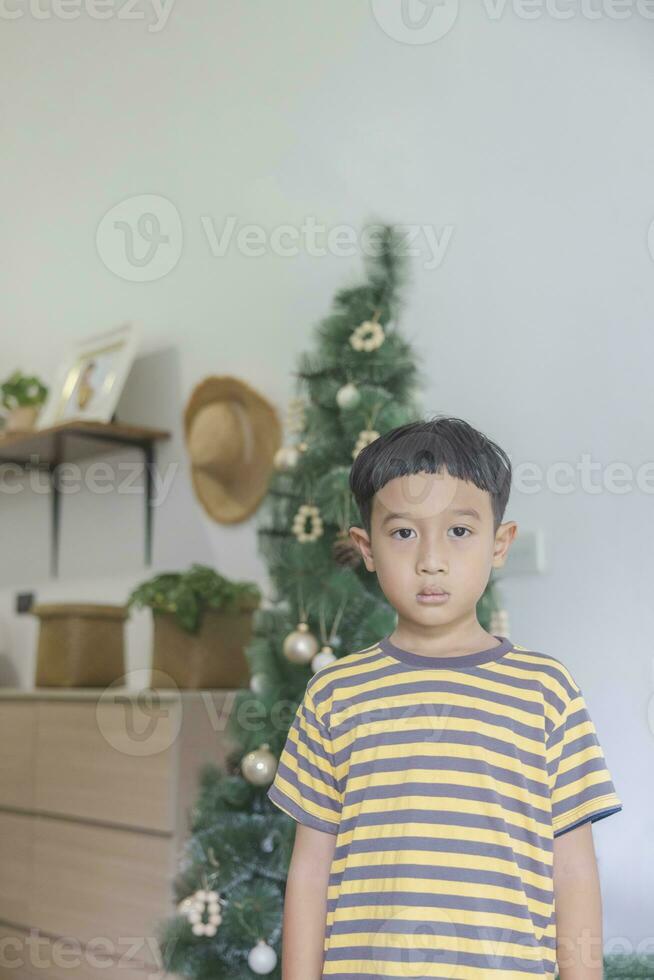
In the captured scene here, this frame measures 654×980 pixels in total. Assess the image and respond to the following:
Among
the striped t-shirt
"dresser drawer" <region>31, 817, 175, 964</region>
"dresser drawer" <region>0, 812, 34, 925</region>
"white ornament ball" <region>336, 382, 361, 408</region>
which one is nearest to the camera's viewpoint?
the striped t-shirt

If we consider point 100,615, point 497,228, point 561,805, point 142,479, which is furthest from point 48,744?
point 561,805

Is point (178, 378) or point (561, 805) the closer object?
point (561, 805)

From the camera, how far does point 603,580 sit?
2062 mm

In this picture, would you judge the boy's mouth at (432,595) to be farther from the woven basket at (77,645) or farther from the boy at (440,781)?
the woven basket at (77,645)

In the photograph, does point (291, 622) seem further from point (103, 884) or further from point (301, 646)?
point (103, 884)

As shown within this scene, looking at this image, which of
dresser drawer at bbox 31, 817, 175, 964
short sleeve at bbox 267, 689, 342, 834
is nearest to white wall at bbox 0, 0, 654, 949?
dresser drawer at bbox 31, 817, 175, 964

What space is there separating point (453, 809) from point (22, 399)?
→ 2730 millimetres

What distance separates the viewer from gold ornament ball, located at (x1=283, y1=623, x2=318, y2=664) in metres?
1.78

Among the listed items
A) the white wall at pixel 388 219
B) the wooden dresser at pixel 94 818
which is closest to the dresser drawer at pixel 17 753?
the wooden dresser at pixel 94 818

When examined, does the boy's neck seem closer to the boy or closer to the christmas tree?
the boy

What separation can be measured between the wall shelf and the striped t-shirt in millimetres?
2176

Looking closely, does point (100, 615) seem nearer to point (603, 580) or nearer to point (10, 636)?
point (10, 636)

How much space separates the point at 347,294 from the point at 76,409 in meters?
1.48

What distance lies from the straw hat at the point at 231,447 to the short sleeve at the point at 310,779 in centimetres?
177
